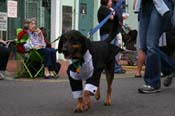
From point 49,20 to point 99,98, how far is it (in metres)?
12.0

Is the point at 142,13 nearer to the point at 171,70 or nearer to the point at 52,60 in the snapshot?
the point at 171,70

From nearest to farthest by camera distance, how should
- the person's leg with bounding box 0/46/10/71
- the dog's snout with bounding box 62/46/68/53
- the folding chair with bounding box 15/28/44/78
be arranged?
the dog's snout with bounding box 62/46/68/53 < the person's leg with bounding box 0/46/10/71 < the folding chair with bounding box 15/28/44/78

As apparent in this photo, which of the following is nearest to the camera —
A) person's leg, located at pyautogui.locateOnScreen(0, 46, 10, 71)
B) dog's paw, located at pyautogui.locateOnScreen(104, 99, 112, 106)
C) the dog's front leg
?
the dog's front leg

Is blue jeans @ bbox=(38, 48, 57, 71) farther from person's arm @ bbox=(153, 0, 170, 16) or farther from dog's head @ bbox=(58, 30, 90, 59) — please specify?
dog's head @ bbox=(58, 30, 90, 59)

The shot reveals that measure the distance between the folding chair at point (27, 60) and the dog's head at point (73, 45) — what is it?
18.8 feet

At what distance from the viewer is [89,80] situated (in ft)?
20.1

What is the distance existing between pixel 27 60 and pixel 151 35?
4.71m

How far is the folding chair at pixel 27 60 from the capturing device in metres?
11.7

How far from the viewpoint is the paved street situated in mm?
6207

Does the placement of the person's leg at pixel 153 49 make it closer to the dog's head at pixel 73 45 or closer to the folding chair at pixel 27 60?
the dog's head at pixel 73 45

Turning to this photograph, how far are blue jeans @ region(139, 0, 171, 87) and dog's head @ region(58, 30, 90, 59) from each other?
2020mm

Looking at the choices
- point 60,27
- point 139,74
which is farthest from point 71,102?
point 60,27

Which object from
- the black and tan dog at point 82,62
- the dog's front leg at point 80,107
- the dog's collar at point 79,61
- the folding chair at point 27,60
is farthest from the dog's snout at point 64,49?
the folding chair at point 27,60

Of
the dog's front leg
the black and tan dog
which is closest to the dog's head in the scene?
the black and tan dog
